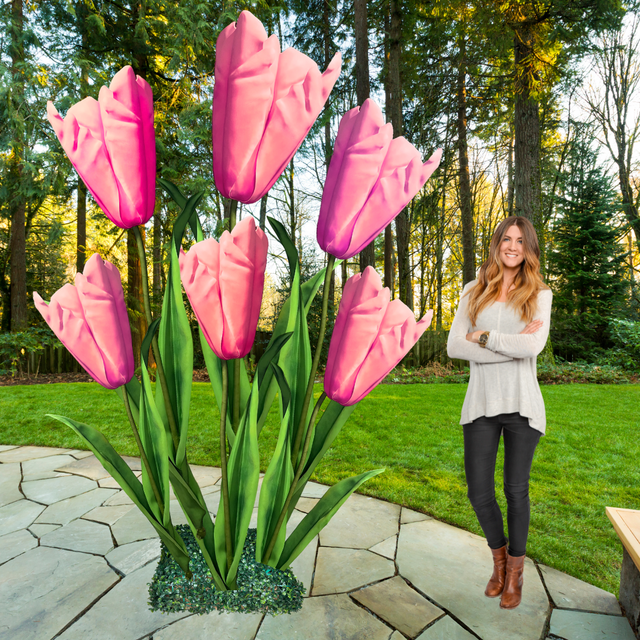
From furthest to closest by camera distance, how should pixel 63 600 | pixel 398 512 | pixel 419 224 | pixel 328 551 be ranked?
pixel 419 224 < pixel 398 512 < pixel 328 551 < pixel 63 600

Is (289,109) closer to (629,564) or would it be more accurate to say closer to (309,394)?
(309,394)

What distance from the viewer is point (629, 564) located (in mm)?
1667

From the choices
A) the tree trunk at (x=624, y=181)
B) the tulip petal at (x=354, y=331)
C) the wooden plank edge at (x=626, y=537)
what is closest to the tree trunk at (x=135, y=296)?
the tulip petal at (x=354, y=331)

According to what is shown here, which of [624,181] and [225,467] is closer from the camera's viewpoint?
[225,467]

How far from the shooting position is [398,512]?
8.20 feet

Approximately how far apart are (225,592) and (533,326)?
56.9 inches

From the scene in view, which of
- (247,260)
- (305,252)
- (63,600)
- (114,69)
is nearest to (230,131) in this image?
(247,260)

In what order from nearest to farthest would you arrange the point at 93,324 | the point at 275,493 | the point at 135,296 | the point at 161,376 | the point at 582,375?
1. the point at 93,324
2. the point at 161,376
3. the point at 275,493
4. the point at 135,296
5. the point at 582,375

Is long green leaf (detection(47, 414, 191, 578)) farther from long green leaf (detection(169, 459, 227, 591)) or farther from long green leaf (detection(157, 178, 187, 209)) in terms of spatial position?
long green leaf (detection(157, 178, 187, 209))

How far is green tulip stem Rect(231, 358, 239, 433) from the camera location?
121cm

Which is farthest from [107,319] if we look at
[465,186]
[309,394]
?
[465,186]

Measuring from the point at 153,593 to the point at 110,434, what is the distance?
9.90 ft

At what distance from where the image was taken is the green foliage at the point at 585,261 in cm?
980

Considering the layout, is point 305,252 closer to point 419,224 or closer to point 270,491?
point 419,224
